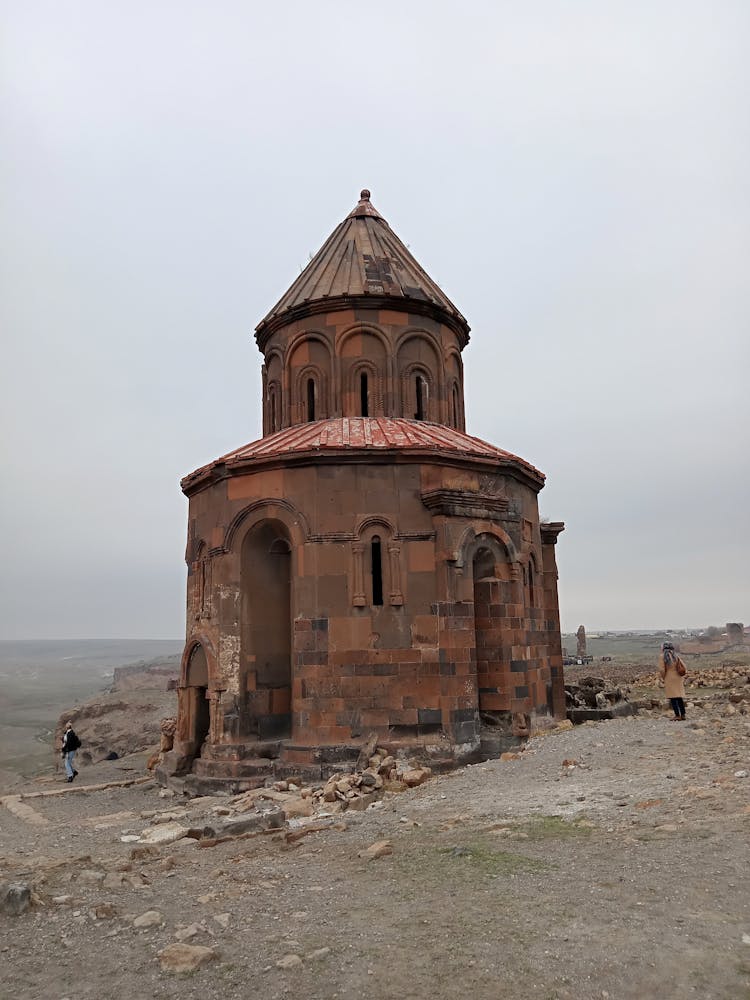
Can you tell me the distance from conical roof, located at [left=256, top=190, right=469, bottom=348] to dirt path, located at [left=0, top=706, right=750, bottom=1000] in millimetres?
8786

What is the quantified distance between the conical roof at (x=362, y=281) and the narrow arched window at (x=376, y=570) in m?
4.87

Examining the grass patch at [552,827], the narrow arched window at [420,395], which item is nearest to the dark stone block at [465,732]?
the grass patch at [552,827]

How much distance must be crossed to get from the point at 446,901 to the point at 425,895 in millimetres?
213

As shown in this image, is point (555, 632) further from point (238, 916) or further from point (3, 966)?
point (3, 966)

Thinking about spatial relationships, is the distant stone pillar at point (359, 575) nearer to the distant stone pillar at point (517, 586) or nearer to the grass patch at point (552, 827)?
the distant stone pillar at point (517, 586)

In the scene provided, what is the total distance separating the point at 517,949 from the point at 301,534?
7454mm

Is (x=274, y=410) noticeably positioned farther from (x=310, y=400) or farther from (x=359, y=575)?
(x=359, y=575)

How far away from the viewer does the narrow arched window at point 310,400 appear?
14.2 metres

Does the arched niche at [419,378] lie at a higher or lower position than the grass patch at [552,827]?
higher

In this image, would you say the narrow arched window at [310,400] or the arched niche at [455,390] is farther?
the arched niche at [455,390]

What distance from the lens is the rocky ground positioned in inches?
166

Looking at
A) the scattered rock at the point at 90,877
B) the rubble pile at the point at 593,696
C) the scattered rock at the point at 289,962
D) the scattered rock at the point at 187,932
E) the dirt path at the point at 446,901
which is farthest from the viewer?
the rubble pile at the point at 593,696

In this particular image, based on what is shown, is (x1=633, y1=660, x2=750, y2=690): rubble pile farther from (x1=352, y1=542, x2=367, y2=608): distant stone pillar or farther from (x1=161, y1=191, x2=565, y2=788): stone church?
(x1=352, y1=542, x2=367, y2=608): distant stone pillar

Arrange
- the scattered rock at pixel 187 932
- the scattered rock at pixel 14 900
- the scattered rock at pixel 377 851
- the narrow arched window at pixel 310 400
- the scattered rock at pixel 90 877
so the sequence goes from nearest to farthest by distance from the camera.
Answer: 1. the scattered rock at pixel 187 932
2. the scattered rock at pixel 14 900
3. the scattered rock at pixel 90 877
4. the scattered rock at pixel 377 851
5. the narrow arched window at pixel 310 400
